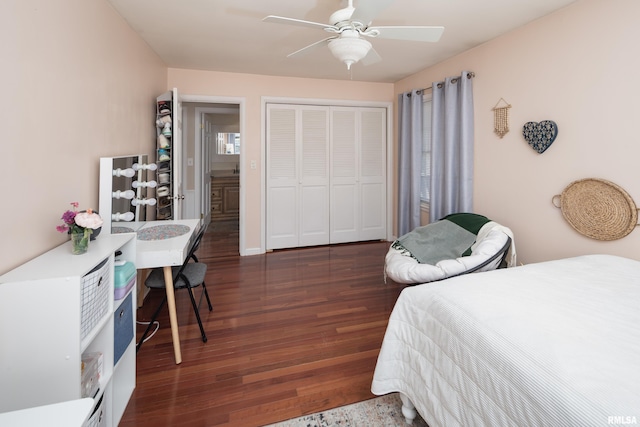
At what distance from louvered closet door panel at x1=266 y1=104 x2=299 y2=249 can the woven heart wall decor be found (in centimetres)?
280

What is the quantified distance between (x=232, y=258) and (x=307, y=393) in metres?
2.78

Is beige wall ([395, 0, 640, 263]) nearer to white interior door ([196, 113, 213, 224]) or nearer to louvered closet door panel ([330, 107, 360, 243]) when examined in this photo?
louvered closet door panel ([330, 107, 360, 243])

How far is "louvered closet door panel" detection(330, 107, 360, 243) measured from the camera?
15.5 ft

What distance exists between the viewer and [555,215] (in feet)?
8.50

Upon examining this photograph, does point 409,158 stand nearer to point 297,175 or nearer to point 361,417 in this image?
point 297,175

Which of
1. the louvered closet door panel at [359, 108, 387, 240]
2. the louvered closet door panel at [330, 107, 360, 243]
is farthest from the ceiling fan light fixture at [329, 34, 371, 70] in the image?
the louvered closet door panel at [359, 108, 387, 240]

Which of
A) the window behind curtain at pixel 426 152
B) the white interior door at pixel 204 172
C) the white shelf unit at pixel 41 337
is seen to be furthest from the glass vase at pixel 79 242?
the white interior door at pixel 204 172

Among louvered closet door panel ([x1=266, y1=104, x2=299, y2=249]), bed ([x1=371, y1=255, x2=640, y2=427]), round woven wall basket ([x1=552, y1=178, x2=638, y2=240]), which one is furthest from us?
louvered closet door panel ([x1=266, y1=104, x2=299, y2=249])

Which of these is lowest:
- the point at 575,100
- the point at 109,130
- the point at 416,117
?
the point at 109,130

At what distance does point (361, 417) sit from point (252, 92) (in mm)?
3903

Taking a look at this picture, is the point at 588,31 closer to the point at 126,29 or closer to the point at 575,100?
the point at 575,100

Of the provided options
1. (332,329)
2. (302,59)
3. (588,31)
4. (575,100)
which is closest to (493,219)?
(575,100)

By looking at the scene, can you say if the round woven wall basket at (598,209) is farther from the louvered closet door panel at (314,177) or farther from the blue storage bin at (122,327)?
the blue storage bin at (122,327)

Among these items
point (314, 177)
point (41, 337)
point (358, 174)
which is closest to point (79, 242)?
point (41, 337)
